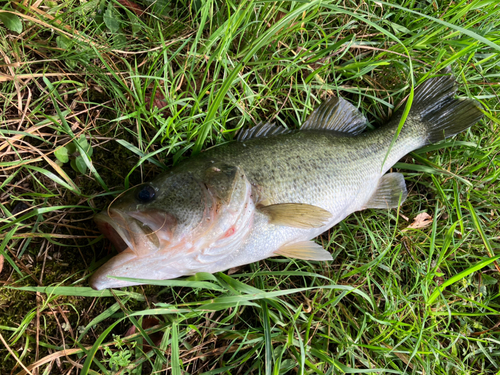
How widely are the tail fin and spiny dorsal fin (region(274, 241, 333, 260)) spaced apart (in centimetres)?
145

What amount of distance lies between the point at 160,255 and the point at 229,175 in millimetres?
632

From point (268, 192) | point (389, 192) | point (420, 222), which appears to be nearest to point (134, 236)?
point (268, 192)

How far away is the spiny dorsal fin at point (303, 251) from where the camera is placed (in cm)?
210

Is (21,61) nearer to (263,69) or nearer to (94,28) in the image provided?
(94,28)

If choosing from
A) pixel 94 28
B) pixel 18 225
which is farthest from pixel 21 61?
pixel 18 225

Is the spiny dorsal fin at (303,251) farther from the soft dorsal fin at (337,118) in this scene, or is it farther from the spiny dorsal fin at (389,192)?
the soft dorsal fin at (337,118)

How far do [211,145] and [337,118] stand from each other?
3.54ft

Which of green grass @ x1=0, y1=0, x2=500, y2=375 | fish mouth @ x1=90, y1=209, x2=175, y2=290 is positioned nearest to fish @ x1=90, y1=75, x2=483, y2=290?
fish mouth @ x1=90, y1=209, x2=175, y2=290

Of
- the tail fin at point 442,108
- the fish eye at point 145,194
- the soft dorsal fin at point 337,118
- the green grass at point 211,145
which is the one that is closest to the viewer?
the fish eye at point 145,194

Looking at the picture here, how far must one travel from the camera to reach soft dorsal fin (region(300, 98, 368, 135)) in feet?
8.02

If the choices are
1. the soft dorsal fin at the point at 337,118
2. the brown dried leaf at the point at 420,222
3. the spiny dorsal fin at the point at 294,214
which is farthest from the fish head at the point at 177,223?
the brown dried leaf at the point at 420,222

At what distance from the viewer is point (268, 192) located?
1999mm

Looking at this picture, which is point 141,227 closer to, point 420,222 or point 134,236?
point 134,236

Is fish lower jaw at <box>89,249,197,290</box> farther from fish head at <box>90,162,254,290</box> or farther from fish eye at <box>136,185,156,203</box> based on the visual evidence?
fish eye at <box>136,185,156,203</box>
